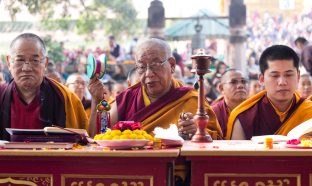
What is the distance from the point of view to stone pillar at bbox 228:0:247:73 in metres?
16.2

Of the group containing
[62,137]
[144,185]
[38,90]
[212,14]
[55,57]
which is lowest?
[144,185]

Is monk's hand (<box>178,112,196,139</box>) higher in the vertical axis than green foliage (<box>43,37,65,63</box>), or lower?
lower

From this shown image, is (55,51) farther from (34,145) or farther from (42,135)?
(34,145)

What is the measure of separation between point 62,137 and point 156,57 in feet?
3.83

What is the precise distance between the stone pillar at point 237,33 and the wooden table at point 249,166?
42.5ft

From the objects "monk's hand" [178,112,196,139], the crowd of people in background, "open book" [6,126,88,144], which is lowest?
"open book" [6,126,88,144]

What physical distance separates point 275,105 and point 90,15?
48.0 ft

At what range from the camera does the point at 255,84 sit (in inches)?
299

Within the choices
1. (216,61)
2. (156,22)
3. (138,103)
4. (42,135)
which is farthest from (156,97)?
(156,22)

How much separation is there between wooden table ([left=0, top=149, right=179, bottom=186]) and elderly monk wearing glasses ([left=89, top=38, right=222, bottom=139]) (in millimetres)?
1087

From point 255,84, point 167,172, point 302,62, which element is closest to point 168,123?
point 167,172

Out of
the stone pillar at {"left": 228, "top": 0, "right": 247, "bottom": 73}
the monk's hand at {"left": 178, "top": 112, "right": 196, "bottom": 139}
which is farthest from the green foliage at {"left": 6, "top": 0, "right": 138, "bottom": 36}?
the monk's hand at {"left": 178, "top": 112, "right": 196, "bottom": 139}

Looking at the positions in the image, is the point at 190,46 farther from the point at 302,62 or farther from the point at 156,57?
the point at 156,57

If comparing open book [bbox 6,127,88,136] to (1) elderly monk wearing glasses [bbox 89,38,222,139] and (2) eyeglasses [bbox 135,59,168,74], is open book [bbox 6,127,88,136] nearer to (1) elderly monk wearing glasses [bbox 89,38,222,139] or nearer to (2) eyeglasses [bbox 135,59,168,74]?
(1) elderly monk wearing glasses [bbox 89,38,222,139]
